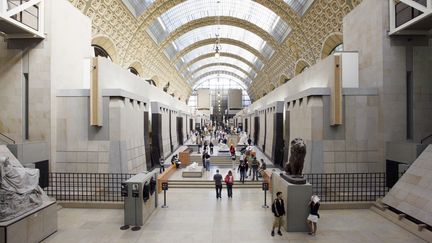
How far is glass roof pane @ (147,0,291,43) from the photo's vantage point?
32.6 m

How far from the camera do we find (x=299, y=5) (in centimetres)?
2522

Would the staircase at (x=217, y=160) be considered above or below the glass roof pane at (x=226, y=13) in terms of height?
below

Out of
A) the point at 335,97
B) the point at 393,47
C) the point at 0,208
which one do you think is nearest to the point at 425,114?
the point at 393,47

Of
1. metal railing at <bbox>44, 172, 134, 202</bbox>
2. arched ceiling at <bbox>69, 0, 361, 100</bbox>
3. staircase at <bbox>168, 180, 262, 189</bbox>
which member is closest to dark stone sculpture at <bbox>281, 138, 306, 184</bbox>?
staircase at <bbox>168, 180, 262, 189</bbox>

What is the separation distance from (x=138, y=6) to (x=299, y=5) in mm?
14237

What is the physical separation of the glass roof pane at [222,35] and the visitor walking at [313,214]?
36.6 meters

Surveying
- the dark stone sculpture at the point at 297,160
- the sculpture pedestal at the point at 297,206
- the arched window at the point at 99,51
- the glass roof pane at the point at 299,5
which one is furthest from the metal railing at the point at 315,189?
the glass roof pane at the point at 299,5

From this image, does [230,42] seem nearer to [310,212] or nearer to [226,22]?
[226,22]

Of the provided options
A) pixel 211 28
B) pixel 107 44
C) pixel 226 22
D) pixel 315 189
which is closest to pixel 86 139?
pixel 315 189

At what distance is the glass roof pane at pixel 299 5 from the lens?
24016mm

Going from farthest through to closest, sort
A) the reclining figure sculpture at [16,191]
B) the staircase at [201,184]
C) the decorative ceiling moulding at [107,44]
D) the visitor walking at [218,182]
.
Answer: the decorative ceiling moulding at [107,44] → the staircase at [201,184] → the visitor walking at [218,182] → the reclining figure sculpture at [16,191]

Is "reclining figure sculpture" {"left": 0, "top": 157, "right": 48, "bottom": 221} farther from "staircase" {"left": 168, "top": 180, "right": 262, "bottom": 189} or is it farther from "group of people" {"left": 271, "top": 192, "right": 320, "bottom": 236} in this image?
"staircase" {"left": 168, "top": 180, "right": 262, "bottom": 189}

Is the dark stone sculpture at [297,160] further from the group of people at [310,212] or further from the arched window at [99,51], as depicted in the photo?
the arched window at [99,51]

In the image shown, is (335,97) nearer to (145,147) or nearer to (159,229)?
(159,229)
